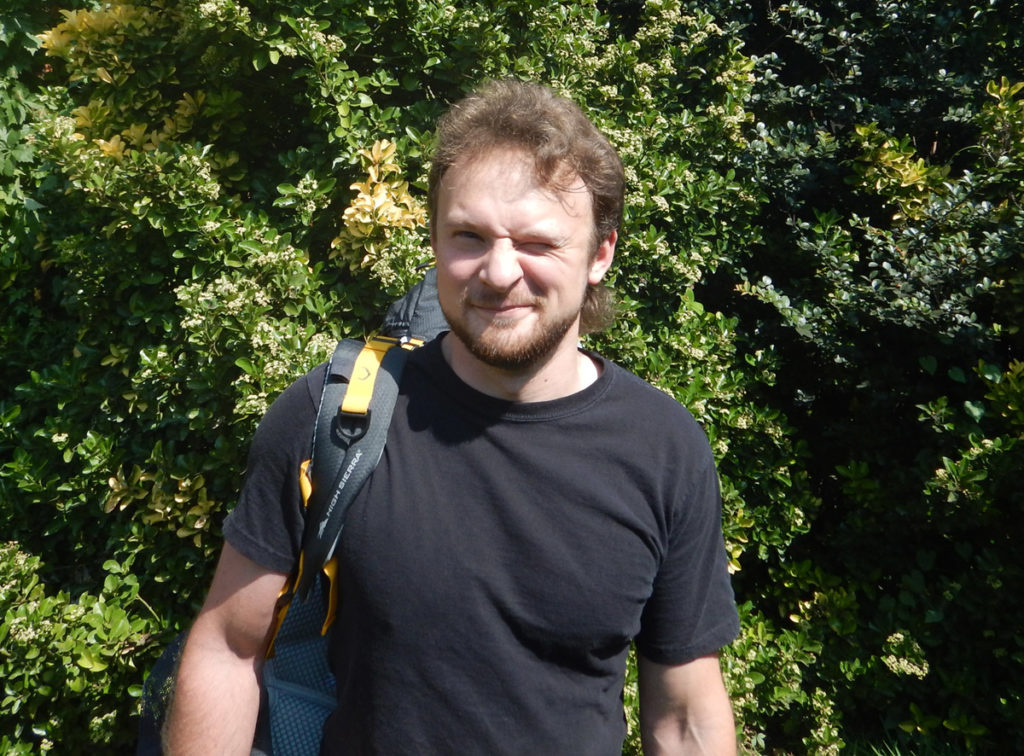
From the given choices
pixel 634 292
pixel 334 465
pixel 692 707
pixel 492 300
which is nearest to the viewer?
pixel 334 465

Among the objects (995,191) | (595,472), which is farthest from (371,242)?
(995,191)

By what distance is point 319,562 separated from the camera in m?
1.66

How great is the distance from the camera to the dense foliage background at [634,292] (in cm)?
291

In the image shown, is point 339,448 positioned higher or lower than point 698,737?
higher


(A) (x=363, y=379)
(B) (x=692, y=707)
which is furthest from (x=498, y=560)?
(B) (x=692, y=707)

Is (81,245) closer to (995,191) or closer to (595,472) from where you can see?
(595,472)

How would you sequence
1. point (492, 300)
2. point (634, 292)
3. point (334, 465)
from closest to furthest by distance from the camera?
point (334, 465) < point (492, 300) < point (634, 292)

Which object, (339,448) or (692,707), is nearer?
(339,448)

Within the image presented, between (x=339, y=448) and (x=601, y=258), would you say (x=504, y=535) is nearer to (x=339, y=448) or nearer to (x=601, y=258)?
(x=339, y=448)

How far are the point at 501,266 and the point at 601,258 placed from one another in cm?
36

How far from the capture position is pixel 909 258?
12.1ft

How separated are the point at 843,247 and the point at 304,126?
7.78ft

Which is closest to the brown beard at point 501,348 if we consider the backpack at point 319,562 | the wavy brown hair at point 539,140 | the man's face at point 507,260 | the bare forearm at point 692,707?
the man's face at point 507,260

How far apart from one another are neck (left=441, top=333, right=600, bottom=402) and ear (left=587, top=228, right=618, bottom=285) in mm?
179
